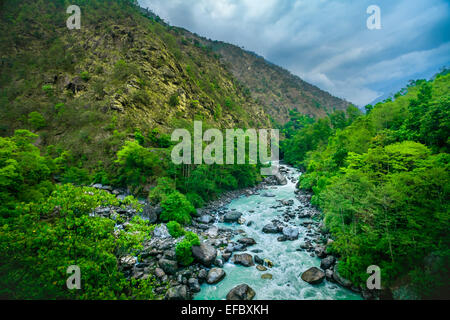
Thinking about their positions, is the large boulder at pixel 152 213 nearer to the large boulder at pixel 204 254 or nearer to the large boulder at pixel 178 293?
the large boulder at pixel 204 254

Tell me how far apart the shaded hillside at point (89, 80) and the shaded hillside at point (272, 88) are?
69070mm

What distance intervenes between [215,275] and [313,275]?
5962 millimetres

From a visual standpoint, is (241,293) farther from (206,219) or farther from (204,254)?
(206,219)

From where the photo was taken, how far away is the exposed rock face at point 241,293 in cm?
938

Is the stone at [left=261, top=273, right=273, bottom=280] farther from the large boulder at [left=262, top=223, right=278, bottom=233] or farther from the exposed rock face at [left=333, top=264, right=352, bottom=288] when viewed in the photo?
the large boulder at [left=262, top=223, right=278, bottom=233]

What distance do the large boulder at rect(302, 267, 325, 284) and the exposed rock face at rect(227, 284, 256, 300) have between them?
346 cm

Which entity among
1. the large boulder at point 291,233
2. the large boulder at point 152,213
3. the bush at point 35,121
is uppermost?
the bush at point 35,121

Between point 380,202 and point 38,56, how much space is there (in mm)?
60279

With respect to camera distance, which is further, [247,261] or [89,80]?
[89,80]

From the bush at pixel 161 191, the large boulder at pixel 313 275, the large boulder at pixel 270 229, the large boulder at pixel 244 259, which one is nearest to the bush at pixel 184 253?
the large boulder at pixel 244 259

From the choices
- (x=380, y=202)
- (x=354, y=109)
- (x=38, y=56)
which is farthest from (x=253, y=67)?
(x=380, y=202)

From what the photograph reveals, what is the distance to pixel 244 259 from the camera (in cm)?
1234

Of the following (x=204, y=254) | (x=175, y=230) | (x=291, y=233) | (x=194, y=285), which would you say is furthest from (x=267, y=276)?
(x=175, y=230)

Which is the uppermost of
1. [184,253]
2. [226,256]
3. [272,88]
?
[272,88]
